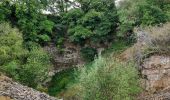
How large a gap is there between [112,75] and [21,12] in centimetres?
2912

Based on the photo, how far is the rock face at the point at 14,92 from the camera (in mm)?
39656

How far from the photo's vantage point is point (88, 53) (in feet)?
230

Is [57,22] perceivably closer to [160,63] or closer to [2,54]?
[2,54]

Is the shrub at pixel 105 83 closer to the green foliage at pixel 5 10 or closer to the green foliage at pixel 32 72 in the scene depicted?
the green foliage at pixel 32 72

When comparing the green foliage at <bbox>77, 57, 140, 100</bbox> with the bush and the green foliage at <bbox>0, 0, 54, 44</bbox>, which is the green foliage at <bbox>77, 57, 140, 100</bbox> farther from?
the green foliage at <bbox>0, 0, 54, 44</bbox>

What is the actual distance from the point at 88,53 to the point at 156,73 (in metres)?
18.5

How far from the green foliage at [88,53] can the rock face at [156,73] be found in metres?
16.1

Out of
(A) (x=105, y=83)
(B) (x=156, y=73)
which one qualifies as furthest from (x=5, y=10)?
(A) (x=105, y=83)

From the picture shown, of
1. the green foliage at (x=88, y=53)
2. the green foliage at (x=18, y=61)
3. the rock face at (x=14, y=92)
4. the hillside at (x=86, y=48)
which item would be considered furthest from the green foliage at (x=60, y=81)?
the rock face at (x=14, y=92)

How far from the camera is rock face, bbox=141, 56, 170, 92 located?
52.1 metres

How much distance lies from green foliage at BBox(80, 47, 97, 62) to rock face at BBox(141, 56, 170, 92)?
52.8 ft

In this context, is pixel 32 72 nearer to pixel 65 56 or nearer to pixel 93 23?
pixel 65 56

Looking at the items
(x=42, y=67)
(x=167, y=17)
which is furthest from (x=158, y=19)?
(x=42, y=67)

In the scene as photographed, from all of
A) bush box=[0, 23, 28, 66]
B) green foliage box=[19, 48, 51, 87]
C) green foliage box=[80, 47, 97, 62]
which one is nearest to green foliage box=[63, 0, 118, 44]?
green foliage box=[80, 47, 97, 62]
